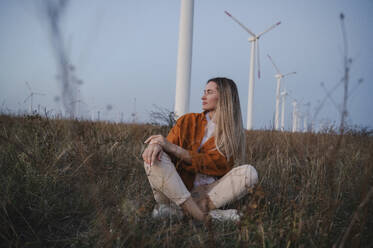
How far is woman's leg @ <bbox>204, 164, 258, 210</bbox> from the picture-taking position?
2.15 metres

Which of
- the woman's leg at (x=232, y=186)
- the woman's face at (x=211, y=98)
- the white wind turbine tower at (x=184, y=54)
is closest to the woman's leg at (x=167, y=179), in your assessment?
the woman's leg at (x=232, y=186)

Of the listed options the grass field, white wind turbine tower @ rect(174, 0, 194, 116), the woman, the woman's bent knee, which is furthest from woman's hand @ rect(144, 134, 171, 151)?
white wind turbine tower @ rect(174, 0, 194, 116)

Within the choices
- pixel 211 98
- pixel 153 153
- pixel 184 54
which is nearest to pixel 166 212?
pixel 153 153

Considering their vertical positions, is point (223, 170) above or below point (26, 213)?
above

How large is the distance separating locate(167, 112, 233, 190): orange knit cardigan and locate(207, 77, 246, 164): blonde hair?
0.31 feet

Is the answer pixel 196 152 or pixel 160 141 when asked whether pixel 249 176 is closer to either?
pixel 196 152

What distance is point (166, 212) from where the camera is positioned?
196 centimetres

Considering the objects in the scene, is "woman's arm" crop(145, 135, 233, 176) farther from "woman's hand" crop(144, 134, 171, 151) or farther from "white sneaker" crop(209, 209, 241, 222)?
"white sneaker" crop(209, 209, 241, 222)

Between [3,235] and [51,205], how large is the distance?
56cm

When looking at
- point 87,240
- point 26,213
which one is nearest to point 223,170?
point 87,240

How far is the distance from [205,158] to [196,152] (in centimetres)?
12

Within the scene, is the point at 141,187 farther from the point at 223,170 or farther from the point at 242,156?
the point at 242,156

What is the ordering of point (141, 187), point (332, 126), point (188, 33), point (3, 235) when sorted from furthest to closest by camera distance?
point (188, 33) < point (332, 126) < point (141, 187) < point (3, 235)

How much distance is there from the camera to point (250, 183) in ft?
7.07
